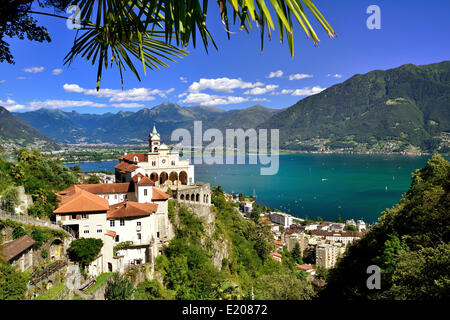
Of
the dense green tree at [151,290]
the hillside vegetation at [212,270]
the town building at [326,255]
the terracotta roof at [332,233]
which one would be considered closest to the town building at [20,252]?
the hillside vegetation at [212,270]

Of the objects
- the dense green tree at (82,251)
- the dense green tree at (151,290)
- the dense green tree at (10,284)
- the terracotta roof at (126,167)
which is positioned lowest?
the dense green tree at (151,290)

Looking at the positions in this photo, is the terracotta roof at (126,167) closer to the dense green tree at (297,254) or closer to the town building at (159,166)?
the town building at (159,166)

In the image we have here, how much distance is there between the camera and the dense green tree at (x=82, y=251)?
43.7 ft

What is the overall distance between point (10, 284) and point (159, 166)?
1614 cm

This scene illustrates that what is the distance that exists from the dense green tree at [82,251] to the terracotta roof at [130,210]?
179 centimetres

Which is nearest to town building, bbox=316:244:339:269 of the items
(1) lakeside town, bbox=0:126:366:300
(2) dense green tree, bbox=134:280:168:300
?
(1) lakeside town, bbox=0:126:366:300

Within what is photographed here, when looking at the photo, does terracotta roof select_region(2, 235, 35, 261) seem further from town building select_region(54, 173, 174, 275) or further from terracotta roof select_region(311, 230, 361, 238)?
terracotta roof select_region(311, 230, 361, 238)

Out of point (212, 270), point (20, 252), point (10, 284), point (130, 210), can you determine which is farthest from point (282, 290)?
point (10, 284)

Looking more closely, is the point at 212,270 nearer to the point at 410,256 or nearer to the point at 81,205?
the point at 81,205

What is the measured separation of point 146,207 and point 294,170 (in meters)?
124

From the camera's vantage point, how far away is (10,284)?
8.47 m

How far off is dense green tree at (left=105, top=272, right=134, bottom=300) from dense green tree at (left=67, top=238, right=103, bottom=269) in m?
1.34

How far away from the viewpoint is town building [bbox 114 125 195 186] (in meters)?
23.9
